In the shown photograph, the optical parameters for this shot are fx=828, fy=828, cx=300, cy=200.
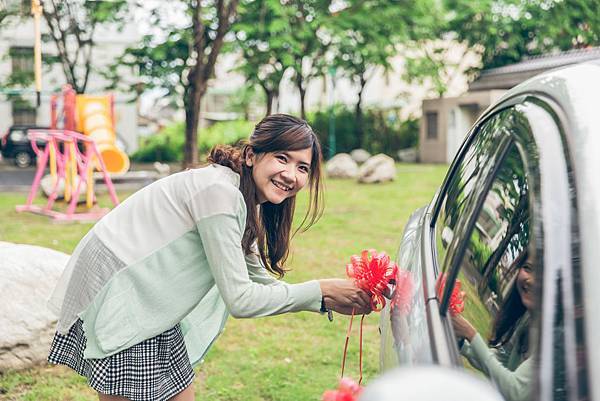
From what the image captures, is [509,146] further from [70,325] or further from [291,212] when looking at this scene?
[70,325]

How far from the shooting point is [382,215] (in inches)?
450

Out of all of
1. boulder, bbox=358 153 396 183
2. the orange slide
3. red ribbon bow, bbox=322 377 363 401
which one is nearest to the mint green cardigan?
red ribbon bow, bbox=322 377 363 401

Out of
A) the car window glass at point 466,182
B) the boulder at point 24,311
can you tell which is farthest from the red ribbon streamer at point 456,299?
the boulder at point 24,311

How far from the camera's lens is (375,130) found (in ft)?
86.9

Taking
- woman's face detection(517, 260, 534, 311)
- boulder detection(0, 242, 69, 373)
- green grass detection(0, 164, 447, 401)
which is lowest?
green grass detection(0, 164, 447, 401)

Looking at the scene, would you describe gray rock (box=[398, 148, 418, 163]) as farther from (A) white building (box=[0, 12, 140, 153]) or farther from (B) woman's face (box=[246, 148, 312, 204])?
(B) woman's face (box=[246, 148, 312, 204])

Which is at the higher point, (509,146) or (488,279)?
(509,146)

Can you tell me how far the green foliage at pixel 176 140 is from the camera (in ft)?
88.5

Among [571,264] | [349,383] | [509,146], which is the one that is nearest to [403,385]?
[571,264]

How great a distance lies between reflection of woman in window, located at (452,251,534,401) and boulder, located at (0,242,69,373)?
3.21 meters

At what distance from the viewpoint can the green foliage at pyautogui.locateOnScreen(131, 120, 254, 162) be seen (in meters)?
27.0

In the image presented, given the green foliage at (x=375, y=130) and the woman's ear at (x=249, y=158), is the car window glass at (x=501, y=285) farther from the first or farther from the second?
the green foliage at (x=375, y=130)

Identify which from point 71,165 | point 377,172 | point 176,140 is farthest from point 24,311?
point 176,140

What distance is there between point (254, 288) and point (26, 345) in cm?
258
